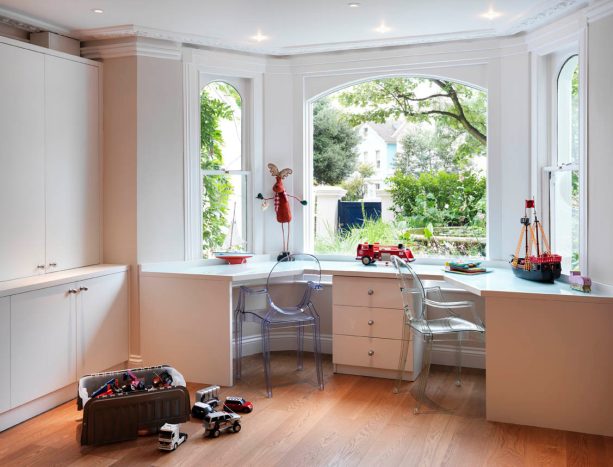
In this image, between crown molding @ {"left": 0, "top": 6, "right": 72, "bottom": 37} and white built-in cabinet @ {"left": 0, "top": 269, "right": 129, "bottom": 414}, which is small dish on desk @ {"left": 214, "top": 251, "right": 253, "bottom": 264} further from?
crown molding @ {"left": 0, "top": 6, "right": 72, "bottom": 37}

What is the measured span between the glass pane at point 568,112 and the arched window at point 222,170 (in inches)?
93.4

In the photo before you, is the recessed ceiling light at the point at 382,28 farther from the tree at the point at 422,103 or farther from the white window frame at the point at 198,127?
the white window frame at the point at 198,127

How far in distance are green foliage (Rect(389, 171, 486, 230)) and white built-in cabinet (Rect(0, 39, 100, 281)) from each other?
2.34 metres

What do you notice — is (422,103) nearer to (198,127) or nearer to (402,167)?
(402,167)

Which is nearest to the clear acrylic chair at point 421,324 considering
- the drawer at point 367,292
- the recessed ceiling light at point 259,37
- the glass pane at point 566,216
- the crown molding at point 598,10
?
the drawer at point 367,292

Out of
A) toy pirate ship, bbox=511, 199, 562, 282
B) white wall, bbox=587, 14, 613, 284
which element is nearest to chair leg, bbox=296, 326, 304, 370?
toy pirate ship, bbox=511, 199, 562, 282

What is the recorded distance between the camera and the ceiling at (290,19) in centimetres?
350

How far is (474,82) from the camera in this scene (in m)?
4.30

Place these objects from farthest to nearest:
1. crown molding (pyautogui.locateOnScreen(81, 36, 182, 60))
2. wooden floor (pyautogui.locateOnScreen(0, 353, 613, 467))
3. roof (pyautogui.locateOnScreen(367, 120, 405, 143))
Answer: roof (pyautogui.locateOnScreen(367, 120, 405, 143)), crown molding (pyautogui.locateOnScreen(81, 36, 182, 60)), wooden floor (pyautogui.locateOnScreen(0, 353, 613, 467))

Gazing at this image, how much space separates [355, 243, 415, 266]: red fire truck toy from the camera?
171 inches

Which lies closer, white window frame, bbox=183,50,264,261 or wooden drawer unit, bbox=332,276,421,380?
wooden drawer unit, bbox=332,276,421,380

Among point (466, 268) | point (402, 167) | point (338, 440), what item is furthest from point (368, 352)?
point (402, 167)

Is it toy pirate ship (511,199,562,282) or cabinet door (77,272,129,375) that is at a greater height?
toy pirate ship (511,199,562,282)

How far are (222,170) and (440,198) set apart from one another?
1.74 m
